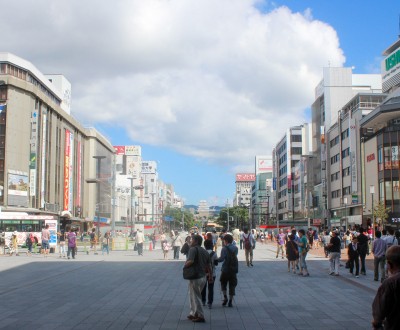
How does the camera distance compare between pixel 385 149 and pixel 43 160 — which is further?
pixel 43 160

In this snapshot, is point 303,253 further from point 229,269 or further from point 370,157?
point 370,157

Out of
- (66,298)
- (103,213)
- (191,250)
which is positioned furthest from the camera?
(103,213)

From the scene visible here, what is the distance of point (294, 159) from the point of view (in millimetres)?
108875

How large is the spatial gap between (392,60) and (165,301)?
57.5 m

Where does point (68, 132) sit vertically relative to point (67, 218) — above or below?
above

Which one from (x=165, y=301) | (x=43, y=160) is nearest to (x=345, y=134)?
(x=43, y=160)

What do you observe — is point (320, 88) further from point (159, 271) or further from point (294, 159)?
point (159, 271)

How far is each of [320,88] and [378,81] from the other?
32.4 ft

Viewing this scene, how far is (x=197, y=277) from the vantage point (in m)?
9.62

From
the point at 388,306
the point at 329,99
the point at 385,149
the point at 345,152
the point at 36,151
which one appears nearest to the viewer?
the point at 388,306

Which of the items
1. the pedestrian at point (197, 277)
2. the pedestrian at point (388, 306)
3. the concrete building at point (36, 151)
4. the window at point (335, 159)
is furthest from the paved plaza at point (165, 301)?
the window at point (335, 159)

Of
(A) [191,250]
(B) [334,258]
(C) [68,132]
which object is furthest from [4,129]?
(A) [191,250]

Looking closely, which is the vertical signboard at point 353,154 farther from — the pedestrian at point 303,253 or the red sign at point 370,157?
the pedestrian at point 303,253

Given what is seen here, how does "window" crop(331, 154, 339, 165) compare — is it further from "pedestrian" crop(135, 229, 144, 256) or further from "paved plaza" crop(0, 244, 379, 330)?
"paved plaza" crop(0, 244, 379, 330)
